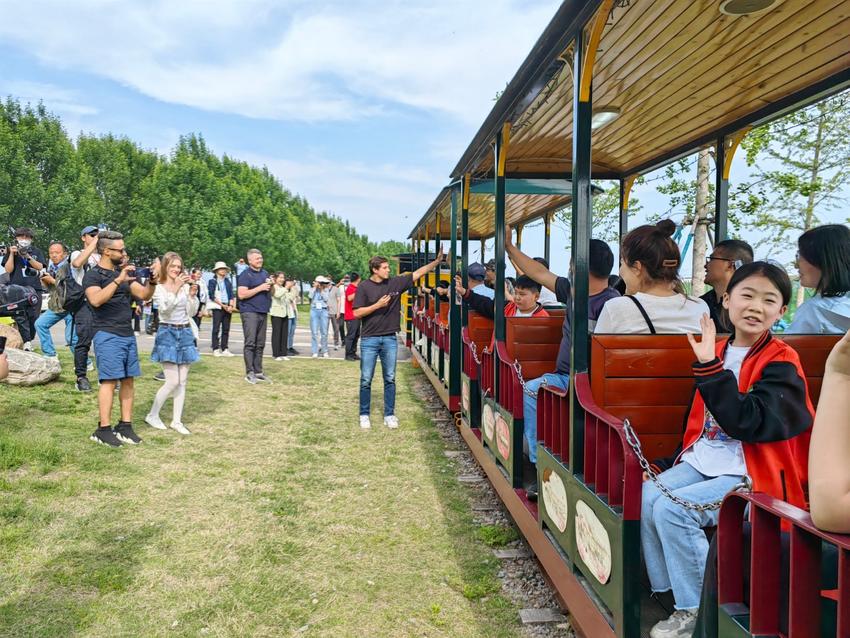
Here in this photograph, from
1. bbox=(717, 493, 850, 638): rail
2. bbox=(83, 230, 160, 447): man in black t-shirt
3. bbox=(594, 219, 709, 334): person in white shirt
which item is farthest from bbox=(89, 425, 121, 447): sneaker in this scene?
bbox=(717, 493, 850, 638): rail

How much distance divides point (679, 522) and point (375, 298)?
15.7 feet

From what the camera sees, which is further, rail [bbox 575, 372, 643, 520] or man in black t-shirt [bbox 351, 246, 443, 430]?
man in black t-shirt [bbox 351, 246, 443, 430]

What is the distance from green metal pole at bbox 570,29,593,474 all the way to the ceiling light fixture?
186cm

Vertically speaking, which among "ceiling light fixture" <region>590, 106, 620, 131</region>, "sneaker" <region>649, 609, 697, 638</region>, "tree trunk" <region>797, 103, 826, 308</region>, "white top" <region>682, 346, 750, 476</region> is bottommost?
"sneaker" <region>649, 609, 697, 638</region>

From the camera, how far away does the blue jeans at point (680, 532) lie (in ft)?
6.67

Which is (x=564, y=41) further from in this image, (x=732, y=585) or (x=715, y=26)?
(x=732, y=585)

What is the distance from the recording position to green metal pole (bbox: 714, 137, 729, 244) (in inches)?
184

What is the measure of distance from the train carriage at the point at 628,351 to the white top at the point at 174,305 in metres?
2.79

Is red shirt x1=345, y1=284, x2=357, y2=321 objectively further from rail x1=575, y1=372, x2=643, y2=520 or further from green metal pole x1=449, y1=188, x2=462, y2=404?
rail x1=575, y1=372, x2=643, y2=520

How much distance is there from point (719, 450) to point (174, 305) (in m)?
5.16

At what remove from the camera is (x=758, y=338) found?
2174 mm

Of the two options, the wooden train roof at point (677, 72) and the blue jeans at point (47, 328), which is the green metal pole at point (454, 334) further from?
the blue jeans at point (47, 328)

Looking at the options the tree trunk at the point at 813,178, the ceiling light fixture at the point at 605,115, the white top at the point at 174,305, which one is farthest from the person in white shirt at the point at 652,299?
the tree trunk at the point at 813,178

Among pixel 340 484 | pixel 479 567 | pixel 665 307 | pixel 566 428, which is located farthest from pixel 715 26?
pixel 340 484
